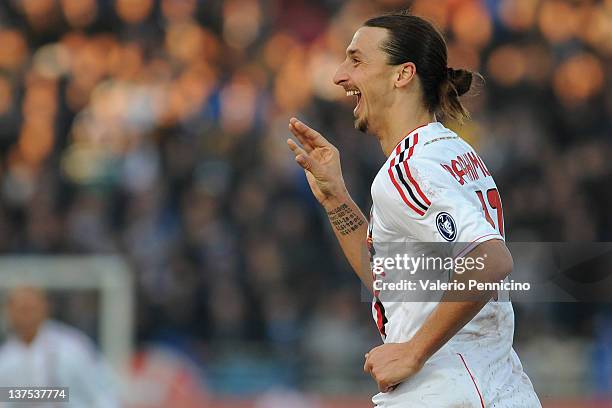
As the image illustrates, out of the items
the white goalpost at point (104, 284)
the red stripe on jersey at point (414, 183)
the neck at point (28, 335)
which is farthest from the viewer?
the white goalpost at point (104, 284)

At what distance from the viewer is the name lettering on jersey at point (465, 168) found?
3590mm

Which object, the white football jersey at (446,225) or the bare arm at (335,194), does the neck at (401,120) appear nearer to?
the white football jersey at (446,225)

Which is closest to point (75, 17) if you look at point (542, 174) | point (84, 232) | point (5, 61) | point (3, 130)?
point (5, 61)

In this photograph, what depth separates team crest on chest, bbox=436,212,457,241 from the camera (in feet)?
11.3

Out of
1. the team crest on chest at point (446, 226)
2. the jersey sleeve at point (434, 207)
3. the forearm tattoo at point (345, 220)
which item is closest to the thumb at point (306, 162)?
the forearm tattoo at point (345, 220)

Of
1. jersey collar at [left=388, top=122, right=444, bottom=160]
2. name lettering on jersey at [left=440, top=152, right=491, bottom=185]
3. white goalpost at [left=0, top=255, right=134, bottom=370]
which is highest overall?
white goalpost at [left=0, top=255, right=134, bottom=370]

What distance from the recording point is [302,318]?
1169cm

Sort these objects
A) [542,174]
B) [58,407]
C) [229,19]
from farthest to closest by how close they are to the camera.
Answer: [229,19] < [542,174] < [58,407]

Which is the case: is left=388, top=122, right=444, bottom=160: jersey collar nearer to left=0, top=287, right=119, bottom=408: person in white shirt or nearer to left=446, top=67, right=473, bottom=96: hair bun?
left=446, top=67, right=473, bottom=96: hair bun

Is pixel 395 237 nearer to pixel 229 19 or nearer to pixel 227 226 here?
pixel 227 226

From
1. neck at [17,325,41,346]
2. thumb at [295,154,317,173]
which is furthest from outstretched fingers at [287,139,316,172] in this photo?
neck at [17,325,41,346]

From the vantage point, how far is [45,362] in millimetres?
7609

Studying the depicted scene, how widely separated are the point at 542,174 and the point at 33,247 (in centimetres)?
518

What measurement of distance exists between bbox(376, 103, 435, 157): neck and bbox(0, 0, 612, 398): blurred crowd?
751 centimetres
